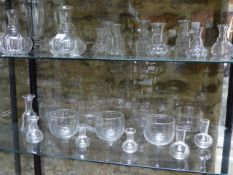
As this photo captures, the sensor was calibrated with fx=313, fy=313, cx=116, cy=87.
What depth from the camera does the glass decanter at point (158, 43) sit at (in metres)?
1.22

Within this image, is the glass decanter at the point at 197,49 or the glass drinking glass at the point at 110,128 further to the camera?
the glass drinking glass at the point at 110,128

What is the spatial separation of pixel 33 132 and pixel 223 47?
2.89 feet

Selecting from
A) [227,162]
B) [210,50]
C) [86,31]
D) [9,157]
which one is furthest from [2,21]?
[227,162]

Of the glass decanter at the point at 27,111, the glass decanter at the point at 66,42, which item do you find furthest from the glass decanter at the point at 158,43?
the glass decanter at the point at 27,111

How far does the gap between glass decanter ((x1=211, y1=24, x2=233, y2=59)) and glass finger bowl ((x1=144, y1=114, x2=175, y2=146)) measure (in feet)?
1.04

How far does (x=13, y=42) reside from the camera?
1.31 meters

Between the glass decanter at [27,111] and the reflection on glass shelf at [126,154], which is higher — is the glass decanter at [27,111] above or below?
above

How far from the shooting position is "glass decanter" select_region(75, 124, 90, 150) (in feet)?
4.40

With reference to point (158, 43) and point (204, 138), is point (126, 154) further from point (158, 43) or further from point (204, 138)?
point (158, 43)

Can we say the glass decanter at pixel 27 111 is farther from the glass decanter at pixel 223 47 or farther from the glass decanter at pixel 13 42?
the glass decanter at pixel 223 47

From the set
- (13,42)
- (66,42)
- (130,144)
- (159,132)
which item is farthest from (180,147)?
(13,42)

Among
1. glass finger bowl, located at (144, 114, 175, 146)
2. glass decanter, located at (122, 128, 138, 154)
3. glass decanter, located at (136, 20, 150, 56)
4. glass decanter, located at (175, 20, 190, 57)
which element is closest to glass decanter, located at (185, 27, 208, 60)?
glass decanter, located at (175, 20, 190, 57)

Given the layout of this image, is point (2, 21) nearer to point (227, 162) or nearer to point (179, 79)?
point (179, 79)

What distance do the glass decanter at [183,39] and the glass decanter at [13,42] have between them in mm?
629
